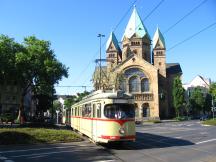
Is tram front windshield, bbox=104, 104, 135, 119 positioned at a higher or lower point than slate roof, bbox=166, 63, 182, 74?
lower

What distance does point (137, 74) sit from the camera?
9706 cm

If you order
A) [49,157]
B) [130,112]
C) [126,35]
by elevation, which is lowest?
[49,157]

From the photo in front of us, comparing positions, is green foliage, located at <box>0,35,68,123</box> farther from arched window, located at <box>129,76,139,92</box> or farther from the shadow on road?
arched window, located at <box>129,76,139,92</box>

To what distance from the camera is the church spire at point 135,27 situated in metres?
100

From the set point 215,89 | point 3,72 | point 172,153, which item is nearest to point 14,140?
point 172,153

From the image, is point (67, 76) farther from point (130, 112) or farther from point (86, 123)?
point (130, 112)

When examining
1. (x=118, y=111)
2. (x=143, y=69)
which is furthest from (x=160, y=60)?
(x=118, y=111)

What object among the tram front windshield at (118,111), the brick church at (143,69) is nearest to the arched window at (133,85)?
the brick church at (143,69)

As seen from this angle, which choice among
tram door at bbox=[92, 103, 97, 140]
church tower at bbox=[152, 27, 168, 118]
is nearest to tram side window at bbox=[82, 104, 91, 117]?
tram door at bbox=[92, 103, 97, 140]

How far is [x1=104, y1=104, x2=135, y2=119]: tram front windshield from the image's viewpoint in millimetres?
20891

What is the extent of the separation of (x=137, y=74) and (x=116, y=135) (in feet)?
252

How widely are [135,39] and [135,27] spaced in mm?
3207

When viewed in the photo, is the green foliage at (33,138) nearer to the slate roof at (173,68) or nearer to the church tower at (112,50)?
the church tower at (112,50)

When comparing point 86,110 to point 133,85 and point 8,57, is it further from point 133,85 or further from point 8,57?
point 133,85
